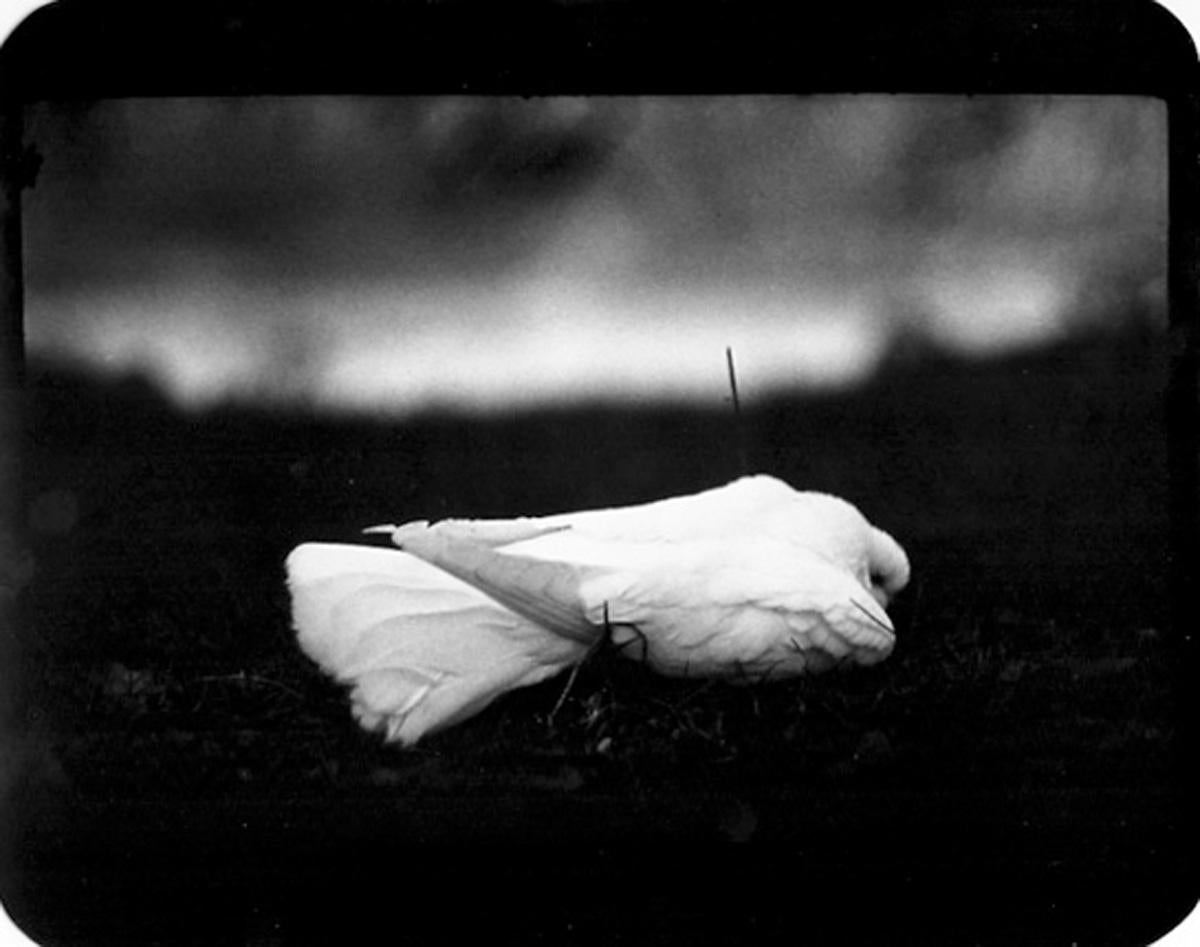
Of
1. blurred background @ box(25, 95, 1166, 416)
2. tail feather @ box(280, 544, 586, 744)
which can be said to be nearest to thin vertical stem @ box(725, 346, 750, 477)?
blurred background @ box(25, 95, 1166, 416)

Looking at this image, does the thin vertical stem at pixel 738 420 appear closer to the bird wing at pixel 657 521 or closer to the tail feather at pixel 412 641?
the bird wing at pixel 657 521

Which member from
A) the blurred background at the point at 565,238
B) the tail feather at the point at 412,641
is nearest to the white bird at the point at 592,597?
the tail feather at the point at 412,641

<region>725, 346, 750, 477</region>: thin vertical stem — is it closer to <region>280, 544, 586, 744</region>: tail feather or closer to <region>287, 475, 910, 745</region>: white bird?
<region>287, 475, 910, 745</region>: white bird

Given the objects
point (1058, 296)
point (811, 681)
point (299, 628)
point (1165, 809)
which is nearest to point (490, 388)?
point (299, 628)

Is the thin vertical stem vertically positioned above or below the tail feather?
above

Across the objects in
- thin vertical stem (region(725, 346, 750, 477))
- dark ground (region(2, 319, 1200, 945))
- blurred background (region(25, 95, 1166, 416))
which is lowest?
dark ground (region(2, 319, 1200, 945))

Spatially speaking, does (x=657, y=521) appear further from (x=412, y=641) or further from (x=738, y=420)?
(x=412, y=641)

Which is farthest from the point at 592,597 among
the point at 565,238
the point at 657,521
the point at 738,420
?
the point at 565,238
